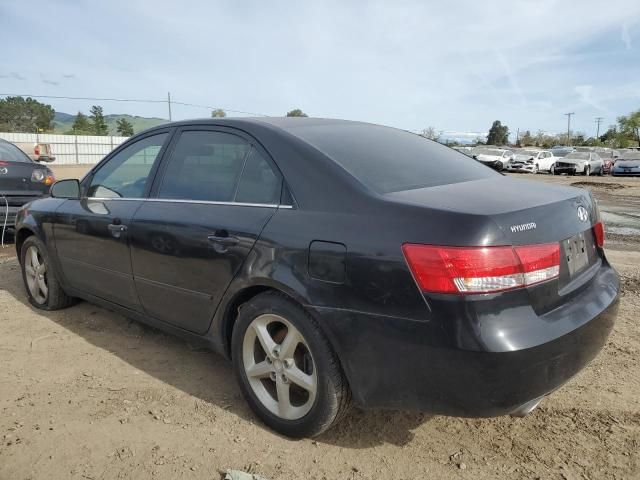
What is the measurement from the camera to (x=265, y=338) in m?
2.63

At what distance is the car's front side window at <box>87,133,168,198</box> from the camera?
11.6 feet

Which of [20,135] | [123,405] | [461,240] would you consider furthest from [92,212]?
[20,135]

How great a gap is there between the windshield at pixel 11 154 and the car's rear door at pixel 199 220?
5370 mm

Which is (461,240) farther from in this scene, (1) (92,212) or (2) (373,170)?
(1) (92,212)

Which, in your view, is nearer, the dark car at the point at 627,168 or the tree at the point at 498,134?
the dark car at the point at 627,168

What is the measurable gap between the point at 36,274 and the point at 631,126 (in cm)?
9518

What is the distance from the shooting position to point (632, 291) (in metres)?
4.90

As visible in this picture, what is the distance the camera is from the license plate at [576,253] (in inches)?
93.2

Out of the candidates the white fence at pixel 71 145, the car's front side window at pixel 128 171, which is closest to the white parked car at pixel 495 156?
the white fence at pixel 71 145

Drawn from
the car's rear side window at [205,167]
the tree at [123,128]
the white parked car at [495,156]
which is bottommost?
the car's rear side window at [205,167]

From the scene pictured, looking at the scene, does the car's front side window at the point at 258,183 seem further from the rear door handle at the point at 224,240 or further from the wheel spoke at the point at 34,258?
the wheel spoke at the point at 34,258

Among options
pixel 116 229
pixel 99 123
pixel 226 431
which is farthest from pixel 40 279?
pixel 99 123

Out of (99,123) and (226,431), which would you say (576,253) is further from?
(99,123)

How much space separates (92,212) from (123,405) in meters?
1.45
